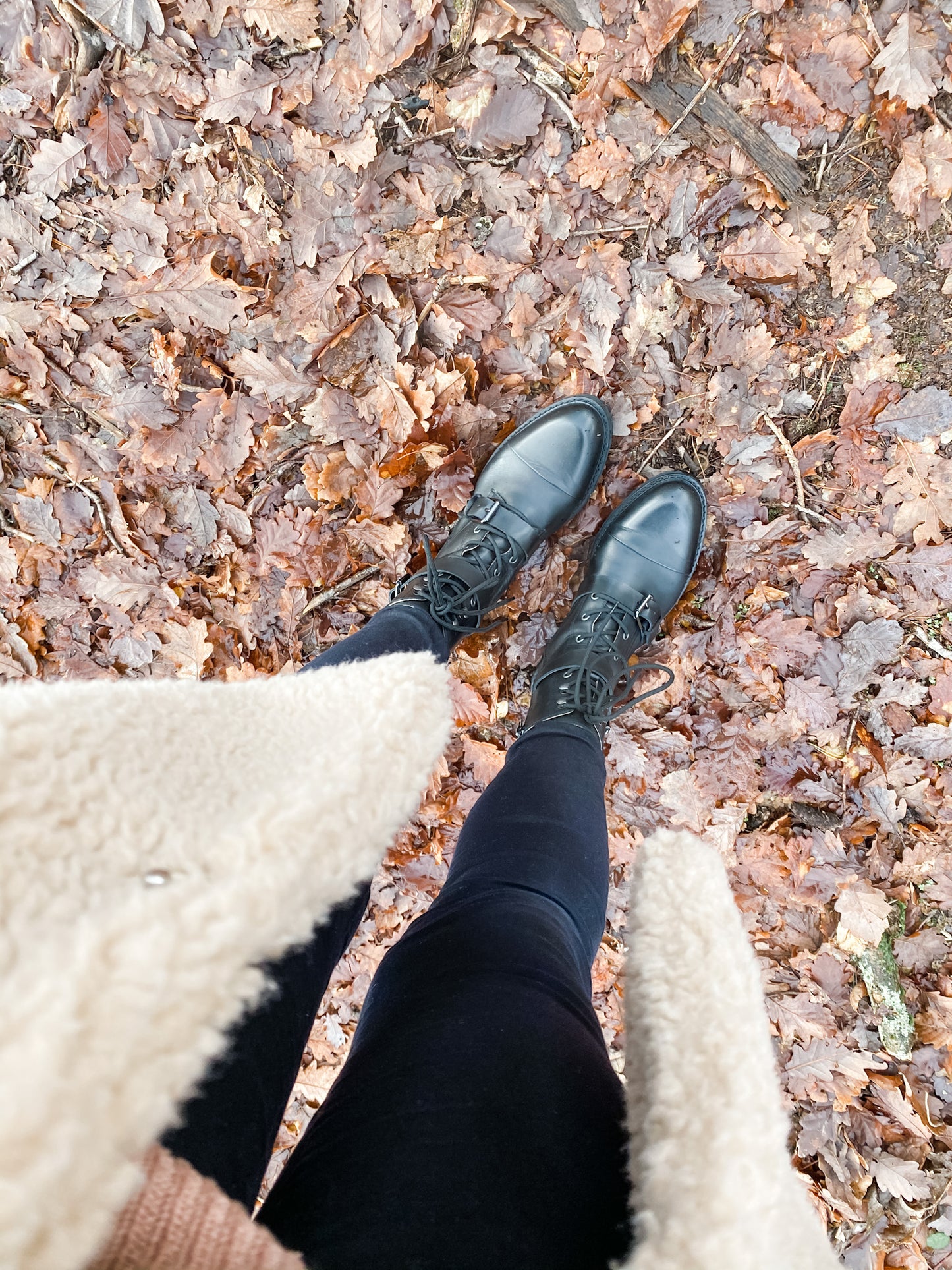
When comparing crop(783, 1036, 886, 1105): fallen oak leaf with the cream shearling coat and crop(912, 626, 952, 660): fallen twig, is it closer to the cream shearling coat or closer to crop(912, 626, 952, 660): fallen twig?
crop(912, 626, 952, 660): fallen twig

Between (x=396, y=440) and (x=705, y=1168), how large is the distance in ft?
5.48

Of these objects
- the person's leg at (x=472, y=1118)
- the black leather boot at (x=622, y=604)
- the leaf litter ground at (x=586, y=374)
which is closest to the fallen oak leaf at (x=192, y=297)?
the leaf litter ground at (x=586, y=374)

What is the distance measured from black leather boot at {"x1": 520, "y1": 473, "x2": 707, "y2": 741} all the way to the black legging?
71 cm

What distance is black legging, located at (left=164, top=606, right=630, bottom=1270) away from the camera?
2.68 feet

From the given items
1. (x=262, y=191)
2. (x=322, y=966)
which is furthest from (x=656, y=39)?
(x=322, y=966)

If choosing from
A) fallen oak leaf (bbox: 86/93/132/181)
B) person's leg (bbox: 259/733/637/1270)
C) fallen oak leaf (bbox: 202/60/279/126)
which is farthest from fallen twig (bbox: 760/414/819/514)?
fallen oak leaf (bbox: 86/93/132/181)

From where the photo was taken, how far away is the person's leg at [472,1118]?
2.66 feet

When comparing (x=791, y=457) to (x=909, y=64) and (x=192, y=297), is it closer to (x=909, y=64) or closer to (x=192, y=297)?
(x=909, y=64)

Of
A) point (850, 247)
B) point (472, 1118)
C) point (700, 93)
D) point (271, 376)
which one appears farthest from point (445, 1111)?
point (700, 93)

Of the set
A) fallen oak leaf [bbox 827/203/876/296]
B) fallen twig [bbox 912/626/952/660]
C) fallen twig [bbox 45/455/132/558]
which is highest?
fallen oak leaf [bbox 827/203/876/296]

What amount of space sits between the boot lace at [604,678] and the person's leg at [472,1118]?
2.16 ft

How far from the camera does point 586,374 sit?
6.29ft

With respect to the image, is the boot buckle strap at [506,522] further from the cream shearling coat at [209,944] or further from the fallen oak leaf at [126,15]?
the fallen oak leaf at [126,15]

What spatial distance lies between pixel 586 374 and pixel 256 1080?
174 cm
